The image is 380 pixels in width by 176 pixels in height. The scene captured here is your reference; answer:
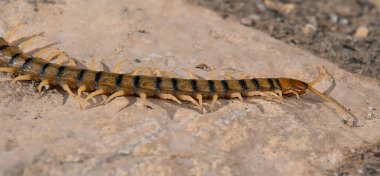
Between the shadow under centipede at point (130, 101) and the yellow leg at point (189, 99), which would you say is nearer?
the shadow under centipede at point (130, 101)

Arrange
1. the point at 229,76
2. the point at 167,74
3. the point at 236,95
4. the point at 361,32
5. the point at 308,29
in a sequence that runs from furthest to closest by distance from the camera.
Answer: the point at 361,32 < the point at 308,29 < the point at 229,76 < the point at 167,74 < the point at 236,95

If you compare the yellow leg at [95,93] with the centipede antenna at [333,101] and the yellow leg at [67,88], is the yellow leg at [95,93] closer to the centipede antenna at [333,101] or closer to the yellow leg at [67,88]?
the yellow leg at [67,88]

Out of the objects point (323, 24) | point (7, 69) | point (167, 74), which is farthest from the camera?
point (323, 24)

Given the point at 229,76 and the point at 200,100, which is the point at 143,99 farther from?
the point at 229,76

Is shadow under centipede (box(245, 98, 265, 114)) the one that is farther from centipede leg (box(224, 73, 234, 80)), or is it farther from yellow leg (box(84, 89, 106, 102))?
yellow leg (box(84, 89, 106, 102))

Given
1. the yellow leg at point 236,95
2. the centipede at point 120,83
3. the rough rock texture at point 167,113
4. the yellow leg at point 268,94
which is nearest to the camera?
the rough rock texture at point 167,113

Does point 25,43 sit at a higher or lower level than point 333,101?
higher

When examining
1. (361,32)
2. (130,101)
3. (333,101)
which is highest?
(130,101)

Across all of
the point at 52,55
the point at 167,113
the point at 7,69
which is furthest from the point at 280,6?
the point at 7,69

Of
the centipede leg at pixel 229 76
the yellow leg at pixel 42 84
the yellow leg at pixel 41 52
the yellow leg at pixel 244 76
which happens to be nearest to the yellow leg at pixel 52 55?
the yellow leg at pixel 41 52
